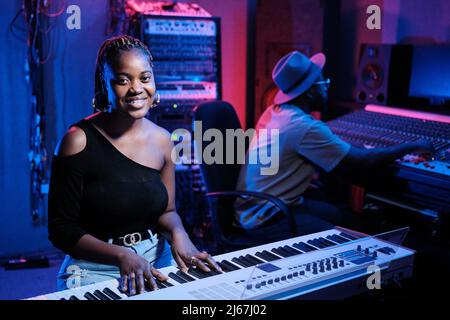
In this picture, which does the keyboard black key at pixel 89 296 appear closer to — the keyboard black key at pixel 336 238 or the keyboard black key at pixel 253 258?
the keyboard black key at pixel 253 258

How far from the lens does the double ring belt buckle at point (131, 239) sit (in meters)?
1.81

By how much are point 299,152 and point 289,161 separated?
0.08 m

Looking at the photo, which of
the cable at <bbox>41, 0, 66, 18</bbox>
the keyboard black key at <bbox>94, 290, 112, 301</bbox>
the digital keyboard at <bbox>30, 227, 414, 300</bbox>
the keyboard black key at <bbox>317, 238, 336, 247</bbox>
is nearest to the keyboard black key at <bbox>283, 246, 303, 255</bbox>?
the digital keyboard at <bbox>30, 227, 414, 300</bbox>

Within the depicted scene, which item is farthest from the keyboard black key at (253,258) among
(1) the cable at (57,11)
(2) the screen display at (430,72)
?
(1) the cable at (57,11)

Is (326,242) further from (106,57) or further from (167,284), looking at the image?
(106,57)

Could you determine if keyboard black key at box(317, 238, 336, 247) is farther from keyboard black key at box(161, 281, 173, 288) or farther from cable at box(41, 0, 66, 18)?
cable at box(41, 0, 66, 18)

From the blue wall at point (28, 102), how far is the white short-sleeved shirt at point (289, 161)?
5.38ft

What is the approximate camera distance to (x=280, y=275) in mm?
1427

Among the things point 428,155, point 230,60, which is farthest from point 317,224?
point 230,60

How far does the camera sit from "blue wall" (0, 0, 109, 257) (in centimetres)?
384

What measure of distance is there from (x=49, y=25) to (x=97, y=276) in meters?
2.61

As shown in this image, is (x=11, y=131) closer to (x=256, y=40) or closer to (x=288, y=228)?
(x=256, y=40)

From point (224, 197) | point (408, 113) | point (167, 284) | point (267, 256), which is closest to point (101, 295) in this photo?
point (167, 284)

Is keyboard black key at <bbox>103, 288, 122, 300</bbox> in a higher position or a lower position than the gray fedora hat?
lower
